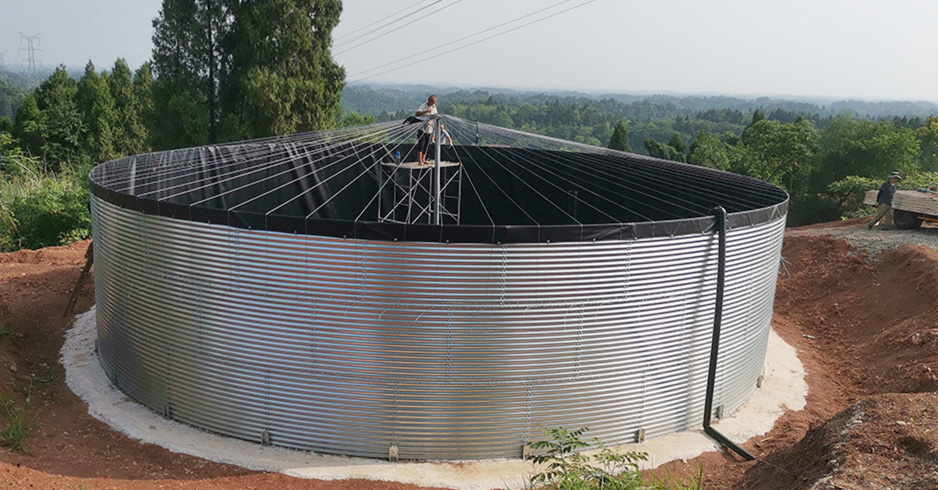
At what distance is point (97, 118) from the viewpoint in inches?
1987

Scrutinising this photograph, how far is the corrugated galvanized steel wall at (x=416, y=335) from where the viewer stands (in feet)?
33.8

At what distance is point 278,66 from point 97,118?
84.3 feet

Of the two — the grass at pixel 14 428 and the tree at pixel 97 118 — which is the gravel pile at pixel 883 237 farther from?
the tree at pixel 97 118

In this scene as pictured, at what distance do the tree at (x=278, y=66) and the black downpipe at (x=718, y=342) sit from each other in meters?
25.3

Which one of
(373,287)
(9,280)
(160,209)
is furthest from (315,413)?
(9,280)

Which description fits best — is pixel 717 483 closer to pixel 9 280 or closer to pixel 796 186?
pixel 9 280

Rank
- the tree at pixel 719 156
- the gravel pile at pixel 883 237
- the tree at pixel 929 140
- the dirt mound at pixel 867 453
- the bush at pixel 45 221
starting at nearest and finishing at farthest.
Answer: the dirt mound at pixel 867 453
the gravel pile at pixel 883 237
the bush at pixel 45 221
the tree at pixel 719 156
the tree at pixel 929 140

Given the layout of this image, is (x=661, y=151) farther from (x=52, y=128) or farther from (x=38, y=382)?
(x=38, y=382)

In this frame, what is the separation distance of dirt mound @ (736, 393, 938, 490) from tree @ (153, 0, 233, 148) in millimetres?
30249

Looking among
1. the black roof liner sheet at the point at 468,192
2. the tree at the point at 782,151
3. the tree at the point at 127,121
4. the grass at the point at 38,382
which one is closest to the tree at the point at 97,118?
the tree at the point at 127,121

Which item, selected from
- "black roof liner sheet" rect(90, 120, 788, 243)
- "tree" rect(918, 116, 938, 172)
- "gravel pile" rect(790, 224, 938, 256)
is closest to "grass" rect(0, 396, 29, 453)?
"black roof liner sheet" rect(90, 120, 788, 243)

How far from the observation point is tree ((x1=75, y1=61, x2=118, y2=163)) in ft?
165

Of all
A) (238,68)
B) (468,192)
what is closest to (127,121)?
(238,68)

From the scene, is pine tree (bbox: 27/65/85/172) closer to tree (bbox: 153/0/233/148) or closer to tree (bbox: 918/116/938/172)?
tree (bbox: 153/0/233/148)
